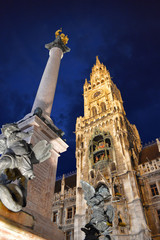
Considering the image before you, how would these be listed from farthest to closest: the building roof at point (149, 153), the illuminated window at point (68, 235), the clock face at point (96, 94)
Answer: the clock face at point (96, 94)
the building roof at point (149, 153)
the illuminated window at point (68, 235)

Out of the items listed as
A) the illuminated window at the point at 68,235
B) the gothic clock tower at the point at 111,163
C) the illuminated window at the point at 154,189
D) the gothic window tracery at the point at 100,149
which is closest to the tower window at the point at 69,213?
the illuminated window at the point at 68,235

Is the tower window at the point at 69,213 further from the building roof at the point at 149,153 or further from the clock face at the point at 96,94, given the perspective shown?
the clock face at the point at 96,94

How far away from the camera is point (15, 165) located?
374cm

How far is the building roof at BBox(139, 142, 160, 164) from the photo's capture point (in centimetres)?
2686

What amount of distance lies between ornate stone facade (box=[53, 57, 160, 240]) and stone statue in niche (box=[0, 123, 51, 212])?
477 inches

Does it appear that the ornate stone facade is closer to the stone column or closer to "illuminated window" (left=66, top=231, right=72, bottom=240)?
"illuminated window" (left=66, top=231, right=72, bottom=240)

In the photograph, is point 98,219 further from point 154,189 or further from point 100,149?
point 100,149

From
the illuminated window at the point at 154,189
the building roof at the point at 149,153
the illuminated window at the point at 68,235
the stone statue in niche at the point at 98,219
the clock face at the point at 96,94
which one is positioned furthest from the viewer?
the clock face at the point at 96,94

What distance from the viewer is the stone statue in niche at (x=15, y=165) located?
306 centimetres

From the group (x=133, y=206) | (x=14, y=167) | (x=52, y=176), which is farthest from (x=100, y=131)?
(x=14, y=167)

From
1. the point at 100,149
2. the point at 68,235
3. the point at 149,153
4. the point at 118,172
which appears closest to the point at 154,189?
the point at 118,172

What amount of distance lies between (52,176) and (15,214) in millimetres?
2590

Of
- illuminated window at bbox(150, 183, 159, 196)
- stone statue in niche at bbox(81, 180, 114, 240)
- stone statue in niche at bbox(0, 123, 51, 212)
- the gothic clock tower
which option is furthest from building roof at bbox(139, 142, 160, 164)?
stone statue in niche at bbox(0, 123, 51, 212)

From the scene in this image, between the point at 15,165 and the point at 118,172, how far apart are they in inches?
857
